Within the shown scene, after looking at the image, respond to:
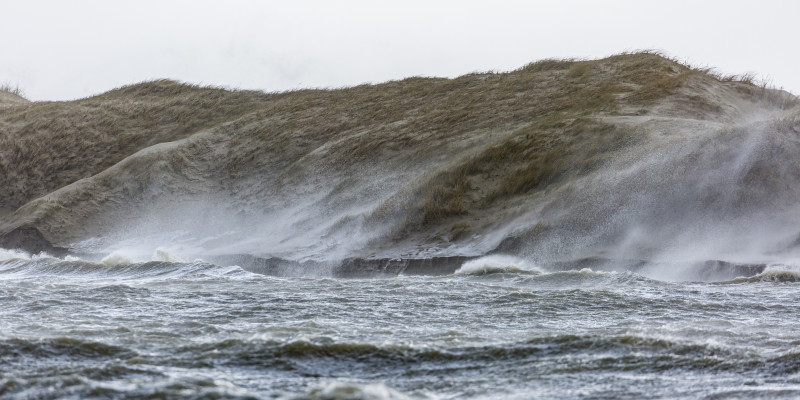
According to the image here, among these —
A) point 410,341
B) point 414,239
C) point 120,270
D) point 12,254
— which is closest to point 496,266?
point 414,239

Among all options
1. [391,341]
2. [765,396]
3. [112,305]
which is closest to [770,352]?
[765,396]

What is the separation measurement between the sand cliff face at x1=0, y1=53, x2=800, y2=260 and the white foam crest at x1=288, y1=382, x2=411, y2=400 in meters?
7.88

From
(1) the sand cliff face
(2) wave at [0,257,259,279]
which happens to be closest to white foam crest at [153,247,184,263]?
(1) the sand cliff face

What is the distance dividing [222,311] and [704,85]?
45.2 feet

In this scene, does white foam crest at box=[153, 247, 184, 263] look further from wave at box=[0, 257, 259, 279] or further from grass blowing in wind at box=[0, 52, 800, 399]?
wave at box=[0, 257, 259, 279]

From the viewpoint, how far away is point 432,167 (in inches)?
662

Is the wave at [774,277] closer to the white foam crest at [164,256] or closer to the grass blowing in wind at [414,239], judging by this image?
the grass blowing in wind at [414,239]

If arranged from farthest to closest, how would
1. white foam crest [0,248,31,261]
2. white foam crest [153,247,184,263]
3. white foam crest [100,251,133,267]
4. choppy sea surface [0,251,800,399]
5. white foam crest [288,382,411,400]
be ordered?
white foam crest [0,248,31,261] → white foam crest [153,247,184,263] → white foam crest [100,251,133,267] → choppy sea surface [0,251,800,399] → white foam crest [288,382,411,400]

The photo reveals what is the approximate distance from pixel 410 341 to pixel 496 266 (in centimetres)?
588

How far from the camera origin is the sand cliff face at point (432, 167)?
12172mm

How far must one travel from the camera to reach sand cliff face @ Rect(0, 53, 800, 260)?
479 inches

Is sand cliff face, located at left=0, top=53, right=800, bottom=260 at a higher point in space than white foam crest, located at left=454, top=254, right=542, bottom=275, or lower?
higher

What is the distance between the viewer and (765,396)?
4246 mm

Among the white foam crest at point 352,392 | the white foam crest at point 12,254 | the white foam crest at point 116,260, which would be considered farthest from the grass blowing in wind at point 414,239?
the white foam crest at point 116,260
